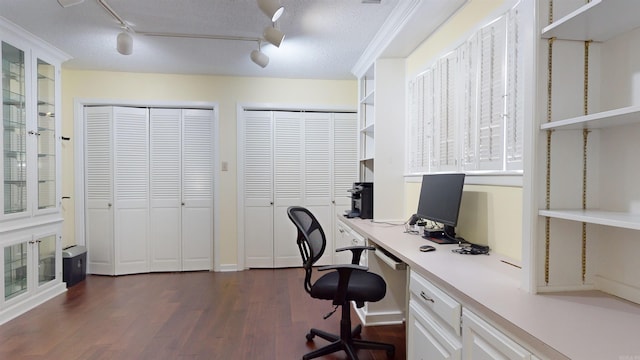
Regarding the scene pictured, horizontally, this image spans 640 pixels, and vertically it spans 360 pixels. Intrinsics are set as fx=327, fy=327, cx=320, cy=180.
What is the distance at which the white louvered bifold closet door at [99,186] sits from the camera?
401cm

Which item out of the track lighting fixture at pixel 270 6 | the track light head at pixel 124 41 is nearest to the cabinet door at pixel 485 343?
the track lighting fixture at pixel 270 6

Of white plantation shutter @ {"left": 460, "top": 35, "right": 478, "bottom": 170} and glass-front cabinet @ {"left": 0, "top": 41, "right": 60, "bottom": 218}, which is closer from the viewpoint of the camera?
white plantation shutter @ {"left": 460, "top": 35, "right": 478, "bottom": 170}

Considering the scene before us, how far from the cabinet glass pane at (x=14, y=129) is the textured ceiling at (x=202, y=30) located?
34 centimetres

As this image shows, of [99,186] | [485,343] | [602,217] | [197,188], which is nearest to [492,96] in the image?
[602,217]

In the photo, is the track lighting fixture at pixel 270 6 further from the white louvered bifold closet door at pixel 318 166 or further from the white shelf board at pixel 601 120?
the white louvered bifold closet door at pixel 318 166

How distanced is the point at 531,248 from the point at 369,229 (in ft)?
5.01

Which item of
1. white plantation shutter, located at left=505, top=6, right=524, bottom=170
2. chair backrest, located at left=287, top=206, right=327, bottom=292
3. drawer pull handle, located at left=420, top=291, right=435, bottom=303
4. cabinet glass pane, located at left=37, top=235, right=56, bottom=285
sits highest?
white plantation shutter, located at left=505, top=6, right=524, bottom=170

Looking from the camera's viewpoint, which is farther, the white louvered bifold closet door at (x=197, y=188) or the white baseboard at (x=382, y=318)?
the white louvered bifold closet door at (x=197, y=188)

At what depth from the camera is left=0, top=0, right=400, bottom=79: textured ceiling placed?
2498 mm

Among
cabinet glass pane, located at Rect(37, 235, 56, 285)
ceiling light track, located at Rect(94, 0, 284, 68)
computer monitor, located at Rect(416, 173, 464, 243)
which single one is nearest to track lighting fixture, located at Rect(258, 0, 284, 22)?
ceiling light track, located at Rect(94, 0, 284, 68)

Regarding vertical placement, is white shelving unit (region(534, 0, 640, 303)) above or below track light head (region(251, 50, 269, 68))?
below

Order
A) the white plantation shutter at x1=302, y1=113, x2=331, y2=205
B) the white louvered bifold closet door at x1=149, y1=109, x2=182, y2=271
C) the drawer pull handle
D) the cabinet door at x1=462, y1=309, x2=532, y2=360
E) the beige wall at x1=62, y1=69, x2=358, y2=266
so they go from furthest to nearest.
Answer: the white plantation shutter at x1=302, y1=113, x2=331, y2=205
the white louvered bifold closet door at x1=149, y1=109, x2=182, y2=271
the beige wall at x1=62, y1=69, x2=358, y2=266
the drawer pull handle
the cabinet door at x1=462, y1=309, x2=532, y2=360

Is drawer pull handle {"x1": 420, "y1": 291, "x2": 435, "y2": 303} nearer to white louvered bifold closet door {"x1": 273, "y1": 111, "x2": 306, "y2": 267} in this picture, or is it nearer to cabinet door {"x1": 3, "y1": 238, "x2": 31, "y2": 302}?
white louvered bifold closet door {"x1": 273, "y1": 111, "x2": 306, "y2": 267}

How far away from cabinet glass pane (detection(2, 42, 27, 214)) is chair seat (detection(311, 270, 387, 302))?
9.19 feet
